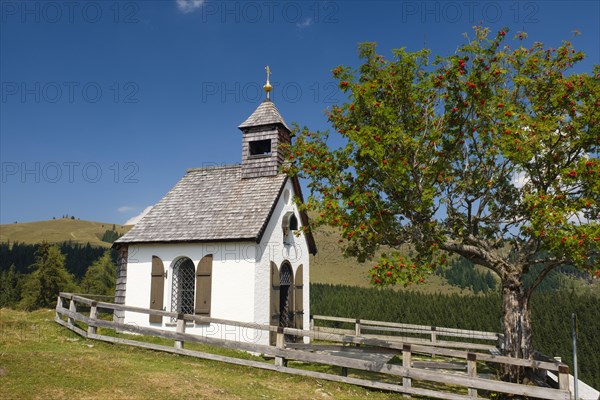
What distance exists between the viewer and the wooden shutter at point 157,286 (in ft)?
52.7

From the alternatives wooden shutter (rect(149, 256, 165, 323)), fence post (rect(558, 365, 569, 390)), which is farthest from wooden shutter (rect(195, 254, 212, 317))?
fence post (rect(558, 365, 569, 390))

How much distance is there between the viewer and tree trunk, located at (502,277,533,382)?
10891mm

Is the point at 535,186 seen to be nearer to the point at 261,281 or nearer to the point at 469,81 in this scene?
the point at 469,81

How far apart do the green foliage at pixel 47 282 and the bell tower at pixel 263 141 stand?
3674cm

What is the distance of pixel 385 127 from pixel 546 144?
4.05m

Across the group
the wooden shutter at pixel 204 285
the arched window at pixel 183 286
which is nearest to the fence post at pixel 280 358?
the wooden shutter at pixel 204 285

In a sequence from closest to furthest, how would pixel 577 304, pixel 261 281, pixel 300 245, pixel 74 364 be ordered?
pixel 74 364 → pixel 261 281 → pixel 300 245 → pixel 577 304

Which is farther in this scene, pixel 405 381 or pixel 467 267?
pixel 467 267

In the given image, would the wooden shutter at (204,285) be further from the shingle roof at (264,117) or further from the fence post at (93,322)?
the shingle roof at (264,117)

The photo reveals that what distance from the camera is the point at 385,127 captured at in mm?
11461

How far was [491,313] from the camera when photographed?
35.0 m

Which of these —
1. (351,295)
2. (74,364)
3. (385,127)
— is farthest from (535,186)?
(351,295)

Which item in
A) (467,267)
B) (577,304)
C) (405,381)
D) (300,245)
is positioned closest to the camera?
(405,381)

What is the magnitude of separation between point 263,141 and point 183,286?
7239 millimetres
